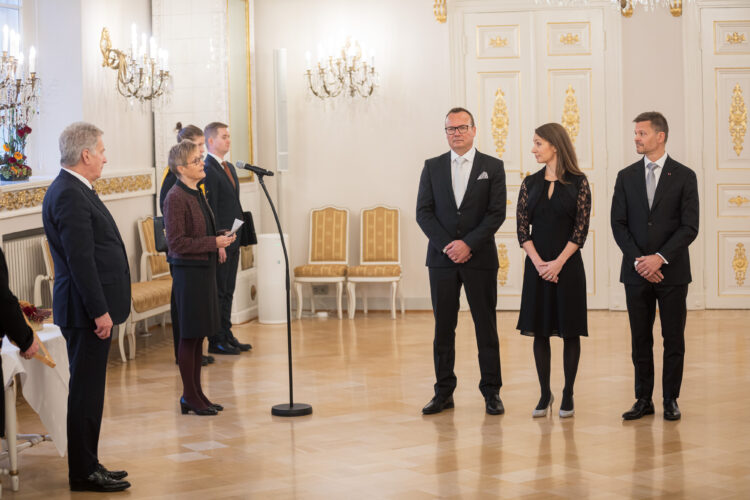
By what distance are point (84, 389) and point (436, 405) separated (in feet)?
7.05

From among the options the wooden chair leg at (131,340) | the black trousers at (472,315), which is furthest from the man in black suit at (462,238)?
the wooden chair leg at (131,340)

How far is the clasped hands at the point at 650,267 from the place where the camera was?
5.25 meters

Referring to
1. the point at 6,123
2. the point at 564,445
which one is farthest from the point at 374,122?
the point at 564,445

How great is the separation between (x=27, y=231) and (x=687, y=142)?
6.04 meters

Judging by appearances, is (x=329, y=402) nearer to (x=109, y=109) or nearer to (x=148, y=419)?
(x=148, y=419)

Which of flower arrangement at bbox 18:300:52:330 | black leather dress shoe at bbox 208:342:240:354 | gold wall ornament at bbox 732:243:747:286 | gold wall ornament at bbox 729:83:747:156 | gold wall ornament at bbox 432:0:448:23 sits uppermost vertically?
gold wall ornament at bbox 432:0:448:23

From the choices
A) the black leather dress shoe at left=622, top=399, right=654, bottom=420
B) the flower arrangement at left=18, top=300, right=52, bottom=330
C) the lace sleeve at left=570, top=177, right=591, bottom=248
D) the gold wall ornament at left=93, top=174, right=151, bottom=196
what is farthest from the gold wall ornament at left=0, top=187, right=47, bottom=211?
the black leather dress shoe at left=622, top=399, right=654, bottom=420

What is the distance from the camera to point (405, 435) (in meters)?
5.23

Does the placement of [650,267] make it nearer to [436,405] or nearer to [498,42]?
[436,405]

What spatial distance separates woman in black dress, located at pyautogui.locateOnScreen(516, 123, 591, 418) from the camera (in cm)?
531

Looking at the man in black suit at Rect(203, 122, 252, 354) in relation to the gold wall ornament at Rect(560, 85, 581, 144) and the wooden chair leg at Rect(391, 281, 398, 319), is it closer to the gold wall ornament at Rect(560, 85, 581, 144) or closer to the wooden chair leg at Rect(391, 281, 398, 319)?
the wooden chair leg at Rect(391, 281, 398, 319)

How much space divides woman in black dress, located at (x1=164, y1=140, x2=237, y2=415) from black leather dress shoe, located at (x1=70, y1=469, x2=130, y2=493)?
136 cm

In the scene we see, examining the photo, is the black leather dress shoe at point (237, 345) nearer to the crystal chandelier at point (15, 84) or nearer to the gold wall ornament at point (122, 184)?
A: the gold wall ornament at point (122, 184)

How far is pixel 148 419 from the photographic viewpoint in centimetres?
575
